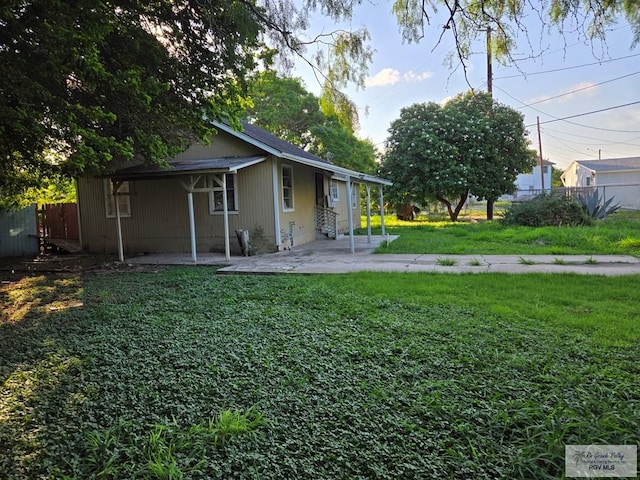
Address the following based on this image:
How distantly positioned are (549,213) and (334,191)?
8.49 m

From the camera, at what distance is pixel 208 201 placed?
1189cm

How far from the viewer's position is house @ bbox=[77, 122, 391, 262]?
1096cm

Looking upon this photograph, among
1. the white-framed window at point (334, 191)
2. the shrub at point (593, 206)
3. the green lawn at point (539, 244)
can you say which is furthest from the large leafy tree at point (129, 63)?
the shrub at point (593, 206)

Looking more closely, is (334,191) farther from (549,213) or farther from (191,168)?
(549,213)

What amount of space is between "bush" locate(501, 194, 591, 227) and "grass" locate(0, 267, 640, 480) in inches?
425

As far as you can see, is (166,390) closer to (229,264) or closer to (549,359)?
(549,359)

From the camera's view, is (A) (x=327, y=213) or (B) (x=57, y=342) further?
(A) (x=327, y=213)

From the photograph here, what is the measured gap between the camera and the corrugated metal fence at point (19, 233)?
12398mm

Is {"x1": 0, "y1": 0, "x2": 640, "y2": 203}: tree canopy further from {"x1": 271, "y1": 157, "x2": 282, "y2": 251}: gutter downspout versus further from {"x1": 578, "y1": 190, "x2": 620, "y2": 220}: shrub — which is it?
{"x1": 578, "y1": 190, "x2": 620, "y2": 220}: shrub

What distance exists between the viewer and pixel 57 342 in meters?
4.23

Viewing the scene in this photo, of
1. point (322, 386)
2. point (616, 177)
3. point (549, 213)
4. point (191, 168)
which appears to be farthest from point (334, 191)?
point (616, 177)

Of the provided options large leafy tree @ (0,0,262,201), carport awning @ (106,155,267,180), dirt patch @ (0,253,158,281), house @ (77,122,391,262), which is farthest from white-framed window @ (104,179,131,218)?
large leafy tree @ (0,0,262,201)

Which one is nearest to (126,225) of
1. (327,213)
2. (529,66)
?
(327,213)

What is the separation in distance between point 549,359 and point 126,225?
12.4m
